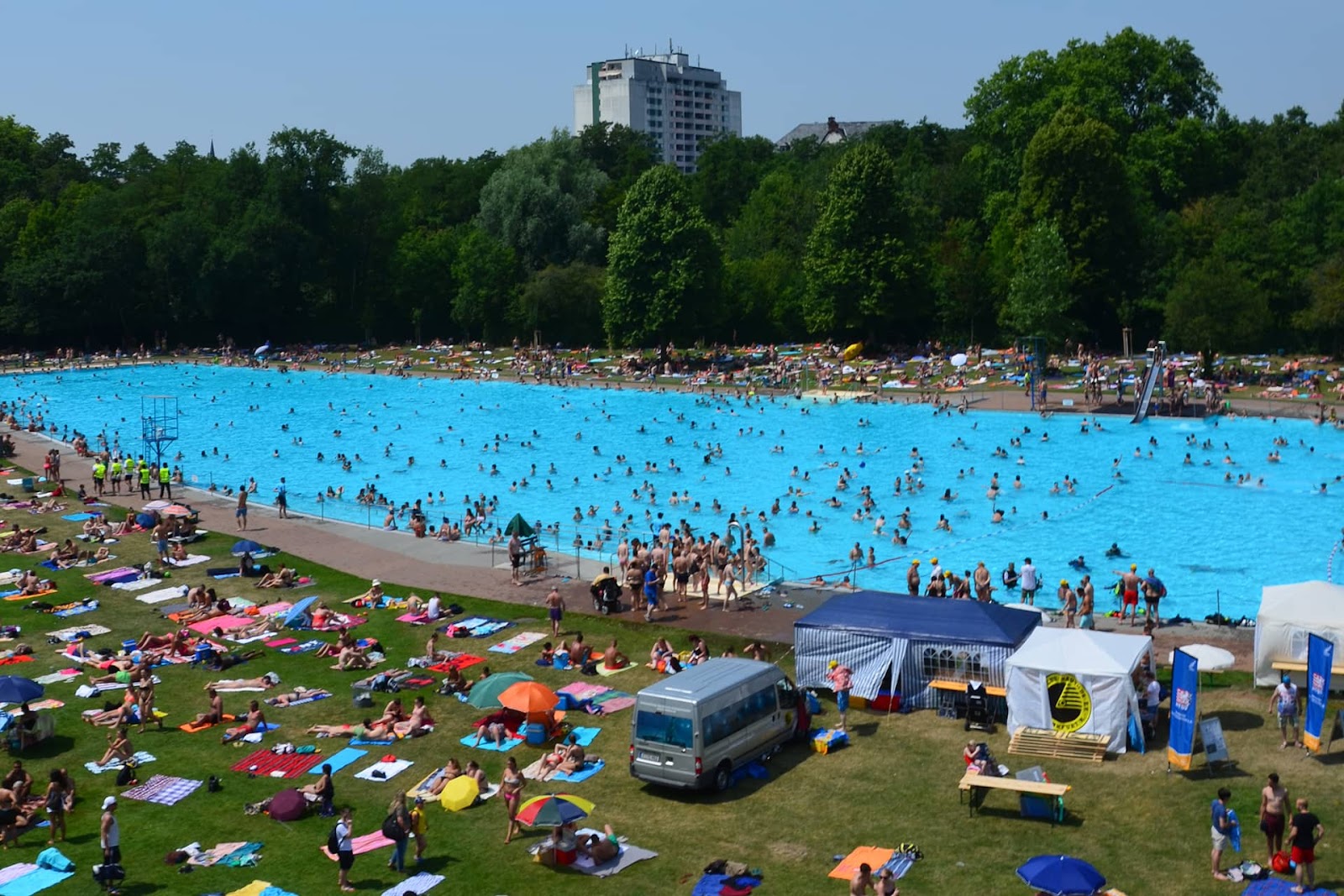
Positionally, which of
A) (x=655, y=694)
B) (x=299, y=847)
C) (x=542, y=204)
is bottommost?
(x=299, y=847)

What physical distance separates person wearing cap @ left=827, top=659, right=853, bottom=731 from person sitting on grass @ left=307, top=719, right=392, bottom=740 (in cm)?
694

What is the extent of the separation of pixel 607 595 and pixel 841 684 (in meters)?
7.60

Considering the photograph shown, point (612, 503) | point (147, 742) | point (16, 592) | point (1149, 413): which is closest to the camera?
point (147, 742)

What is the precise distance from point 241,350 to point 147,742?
8188 centimetres

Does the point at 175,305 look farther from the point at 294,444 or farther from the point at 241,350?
the point at 294,444

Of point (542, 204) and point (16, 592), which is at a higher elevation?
point (542, 204)

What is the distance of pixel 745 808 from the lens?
16.8m

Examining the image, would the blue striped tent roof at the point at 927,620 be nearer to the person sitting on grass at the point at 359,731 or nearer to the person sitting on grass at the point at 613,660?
the person sitting on grass at the point at 613,660

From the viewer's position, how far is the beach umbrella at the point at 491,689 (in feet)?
65.6

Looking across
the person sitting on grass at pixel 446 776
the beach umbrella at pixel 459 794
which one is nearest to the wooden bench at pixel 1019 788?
the beach umbrella at pixel 459 794

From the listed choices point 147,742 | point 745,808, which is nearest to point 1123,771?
point 745,808

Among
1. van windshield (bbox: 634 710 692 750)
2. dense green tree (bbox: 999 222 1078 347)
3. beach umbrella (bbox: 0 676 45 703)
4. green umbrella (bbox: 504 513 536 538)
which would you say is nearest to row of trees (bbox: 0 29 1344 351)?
dense green tree (bbox: 999 222 1078 347)

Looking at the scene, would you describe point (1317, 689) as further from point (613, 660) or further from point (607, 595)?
point (607, 595)

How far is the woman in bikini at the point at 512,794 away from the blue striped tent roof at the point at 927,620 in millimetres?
5928
